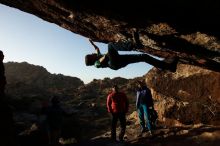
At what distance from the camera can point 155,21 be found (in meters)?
9.84

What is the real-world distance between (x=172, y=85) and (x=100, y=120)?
1512 cm

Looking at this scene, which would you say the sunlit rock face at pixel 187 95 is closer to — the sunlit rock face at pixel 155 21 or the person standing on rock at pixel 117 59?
the sunlit rock face at pixel 155 21

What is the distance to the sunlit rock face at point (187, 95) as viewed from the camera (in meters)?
15.9

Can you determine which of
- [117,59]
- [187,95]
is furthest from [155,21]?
[187,95]

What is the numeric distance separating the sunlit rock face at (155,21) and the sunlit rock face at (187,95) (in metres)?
→ 2.03

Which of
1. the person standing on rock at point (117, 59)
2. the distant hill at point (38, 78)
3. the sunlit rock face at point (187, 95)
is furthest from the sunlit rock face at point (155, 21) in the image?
the distant hill at point (38, 78)

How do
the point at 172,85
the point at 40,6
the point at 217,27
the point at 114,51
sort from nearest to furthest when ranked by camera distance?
the point at 114,51 → the point at 217,27 → the point at 40,6 → the point at 172,85

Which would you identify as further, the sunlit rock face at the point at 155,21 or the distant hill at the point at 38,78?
the distant hill at the point at 38,78

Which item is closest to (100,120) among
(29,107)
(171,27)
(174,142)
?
(29,107)

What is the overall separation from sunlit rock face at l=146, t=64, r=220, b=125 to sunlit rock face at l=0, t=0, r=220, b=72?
203 cm

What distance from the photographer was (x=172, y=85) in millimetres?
17781

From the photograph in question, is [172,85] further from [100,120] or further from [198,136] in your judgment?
[100,120]

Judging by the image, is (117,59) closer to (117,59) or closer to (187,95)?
(117,59)

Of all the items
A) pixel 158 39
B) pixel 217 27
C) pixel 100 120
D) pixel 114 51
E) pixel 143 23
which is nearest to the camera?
pixel 114 51
